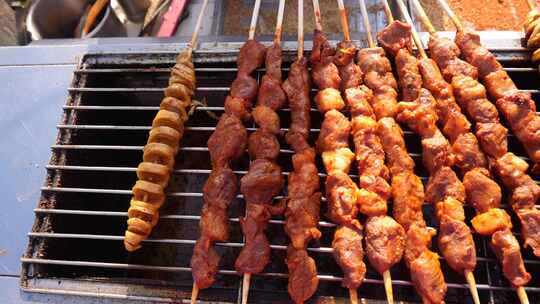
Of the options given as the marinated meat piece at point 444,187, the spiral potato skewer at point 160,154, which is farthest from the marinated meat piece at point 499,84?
the spiral potato skewer at point 160,154

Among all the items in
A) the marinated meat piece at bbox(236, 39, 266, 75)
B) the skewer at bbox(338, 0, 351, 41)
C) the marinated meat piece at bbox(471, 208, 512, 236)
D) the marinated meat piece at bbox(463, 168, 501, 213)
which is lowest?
the marinated meat piece at bbox(471, 208, 512, 236)

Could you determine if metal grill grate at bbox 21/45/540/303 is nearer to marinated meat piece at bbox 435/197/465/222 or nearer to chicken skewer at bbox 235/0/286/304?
chicken skewer at bbox 235/0/286/304

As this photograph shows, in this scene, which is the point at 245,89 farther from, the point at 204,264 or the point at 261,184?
the point at 204,264

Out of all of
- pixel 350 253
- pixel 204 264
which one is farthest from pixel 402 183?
pixel 204 264

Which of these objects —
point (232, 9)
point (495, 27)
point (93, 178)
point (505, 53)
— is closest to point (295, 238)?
point (93, 178)

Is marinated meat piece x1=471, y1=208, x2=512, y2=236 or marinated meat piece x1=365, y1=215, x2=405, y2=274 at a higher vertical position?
marinated meat piece x1=471, y1=208, x2=512, y2=236

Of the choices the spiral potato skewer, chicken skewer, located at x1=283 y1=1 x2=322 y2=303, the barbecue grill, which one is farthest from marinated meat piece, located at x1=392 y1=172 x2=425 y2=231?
the spiral potato skewer

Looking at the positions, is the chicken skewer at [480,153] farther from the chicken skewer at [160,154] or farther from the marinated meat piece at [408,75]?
the chicken skewer at [160,154]
